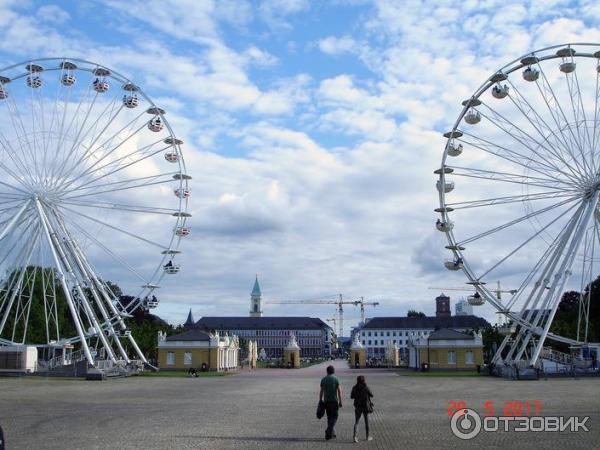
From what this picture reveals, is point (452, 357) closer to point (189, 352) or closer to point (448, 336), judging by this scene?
point (448, 336)

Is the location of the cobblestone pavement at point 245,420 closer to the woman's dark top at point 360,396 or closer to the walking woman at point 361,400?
the walking woman at point 361,400

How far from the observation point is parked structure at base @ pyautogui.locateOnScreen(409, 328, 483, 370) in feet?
223

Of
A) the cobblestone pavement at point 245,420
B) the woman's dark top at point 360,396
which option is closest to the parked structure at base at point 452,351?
the cobblestone pavement at point 245,420

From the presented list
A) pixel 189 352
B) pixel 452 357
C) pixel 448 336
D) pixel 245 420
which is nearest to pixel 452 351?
pixel 452 357

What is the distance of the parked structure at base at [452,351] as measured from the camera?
6803 cm

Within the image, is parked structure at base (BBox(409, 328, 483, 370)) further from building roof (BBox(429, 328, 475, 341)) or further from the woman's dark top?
the woman's dark top

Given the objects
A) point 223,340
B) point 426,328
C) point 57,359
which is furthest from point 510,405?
point 426,328

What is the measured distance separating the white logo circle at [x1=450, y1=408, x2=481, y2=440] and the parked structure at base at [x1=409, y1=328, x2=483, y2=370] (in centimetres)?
4693

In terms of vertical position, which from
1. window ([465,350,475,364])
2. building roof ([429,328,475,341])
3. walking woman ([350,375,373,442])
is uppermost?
building roof ([429,328,475,341])

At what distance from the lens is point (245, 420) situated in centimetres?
2064

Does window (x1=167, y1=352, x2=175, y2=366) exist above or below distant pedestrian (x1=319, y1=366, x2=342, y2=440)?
below

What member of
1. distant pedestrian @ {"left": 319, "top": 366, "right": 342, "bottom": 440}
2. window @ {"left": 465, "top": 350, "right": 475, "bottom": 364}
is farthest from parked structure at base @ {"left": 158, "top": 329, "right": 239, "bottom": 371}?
distant pedestrian @ {"left": 319, "top": 366, "right": 342, "bottom": 440}

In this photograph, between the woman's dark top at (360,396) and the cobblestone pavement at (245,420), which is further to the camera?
the woman's dark top at (360,396)

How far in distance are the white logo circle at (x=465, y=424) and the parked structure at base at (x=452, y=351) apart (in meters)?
46.9
